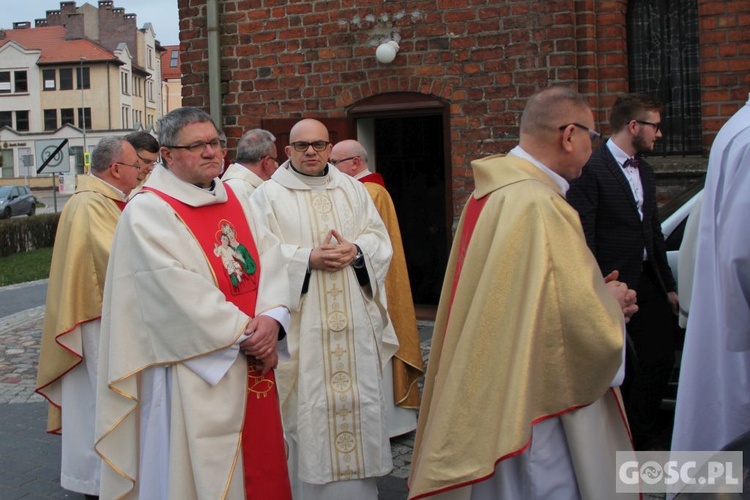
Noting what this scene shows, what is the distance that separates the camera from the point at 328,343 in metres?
4.58

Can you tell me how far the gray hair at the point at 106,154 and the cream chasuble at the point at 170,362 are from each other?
151 cm

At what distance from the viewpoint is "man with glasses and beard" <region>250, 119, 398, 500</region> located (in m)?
4.48

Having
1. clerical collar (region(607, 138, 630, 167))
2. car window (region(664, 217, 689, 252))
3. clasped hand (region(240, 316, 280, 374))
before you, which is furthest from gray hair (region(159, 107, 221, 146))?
car window (region(664, 217, 689, 252))

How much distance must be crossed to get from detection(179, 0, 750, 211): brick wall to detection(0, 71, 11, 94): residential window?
227 feet

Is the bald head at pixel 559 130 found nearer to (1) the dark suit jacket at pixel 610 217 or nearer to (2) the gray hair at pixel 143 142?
(1) the dark suit jacket at pixel 610 217

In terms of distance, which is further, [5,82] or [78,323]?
[5,82]

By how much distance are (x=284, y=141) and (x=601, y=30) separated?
10.5 ft

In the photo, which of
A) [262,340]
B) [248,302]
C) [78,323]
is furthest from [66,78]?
[262,340]

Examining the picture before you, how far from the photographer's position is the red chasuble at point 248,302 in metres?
3.72

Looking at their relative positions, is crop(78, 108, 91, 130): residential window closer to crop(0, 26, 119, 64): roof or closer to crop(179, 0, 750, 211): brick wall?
crop(0, 26, 119, 64): roof

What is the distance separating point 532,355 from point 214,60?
7039 millimetres

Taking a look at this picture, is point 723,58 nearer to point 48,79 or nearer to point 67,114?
point 67,114

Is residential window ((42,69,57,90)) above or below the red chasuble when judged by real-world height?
above

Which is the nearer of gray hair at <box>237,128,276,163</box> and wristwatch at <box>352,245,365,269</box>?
wristwatch at <box>352,245,365,269</box>
